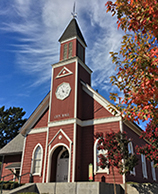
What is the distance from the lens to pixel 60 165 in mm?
18766

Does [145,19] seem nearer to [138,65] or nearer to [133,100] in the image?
[138,65]

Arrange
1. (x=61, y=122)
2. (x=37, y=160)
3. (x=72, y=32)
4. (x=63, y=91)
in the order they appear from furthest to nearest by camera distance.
→ 1. (x=72, y=32)
2. (x=63, y=91)
3. (x=37, y=160)
4. (x=61, y=122)

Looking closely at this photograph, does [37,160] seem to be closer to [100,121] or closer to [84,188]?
[100,121]

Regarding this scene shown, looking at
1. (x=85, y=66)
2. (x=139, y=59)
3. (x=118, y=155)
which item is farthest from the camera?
(x=85, y=66)

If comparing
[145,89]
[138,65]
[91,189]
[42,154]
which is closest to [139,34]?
[138,65]

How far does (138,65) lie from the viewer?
678 cm

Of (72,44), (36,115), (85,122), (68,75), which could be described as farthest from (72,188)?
(72,44)

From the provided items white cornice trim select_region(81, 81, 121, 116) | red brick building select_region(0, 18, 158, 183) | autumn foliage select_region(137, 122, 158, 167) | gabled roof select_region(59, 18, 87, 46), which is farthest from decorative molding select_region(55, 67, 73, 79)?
autumn foliage select_region(137, 122, 158, 167)

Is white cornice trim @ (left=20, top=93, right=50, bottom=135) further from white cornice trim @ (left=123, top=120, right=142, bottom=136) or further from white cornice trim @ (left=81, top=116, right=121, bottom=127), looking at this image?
white cornice trim @ (left=123, top=120, right=142, bottom=136)

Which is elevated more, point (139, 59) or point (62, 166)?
point (139, 59)

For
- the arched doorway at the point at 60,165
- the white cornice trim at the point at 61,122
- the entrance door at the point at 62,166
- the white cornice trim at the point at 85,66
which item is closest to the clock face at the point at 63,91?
the white cornice trim at the point at 61,122

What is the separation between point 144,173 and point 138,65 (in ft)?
59.4

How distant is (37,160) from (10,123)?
2993 cm

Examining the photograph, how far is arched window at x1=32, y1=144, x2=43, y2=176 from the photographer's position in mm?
19250
